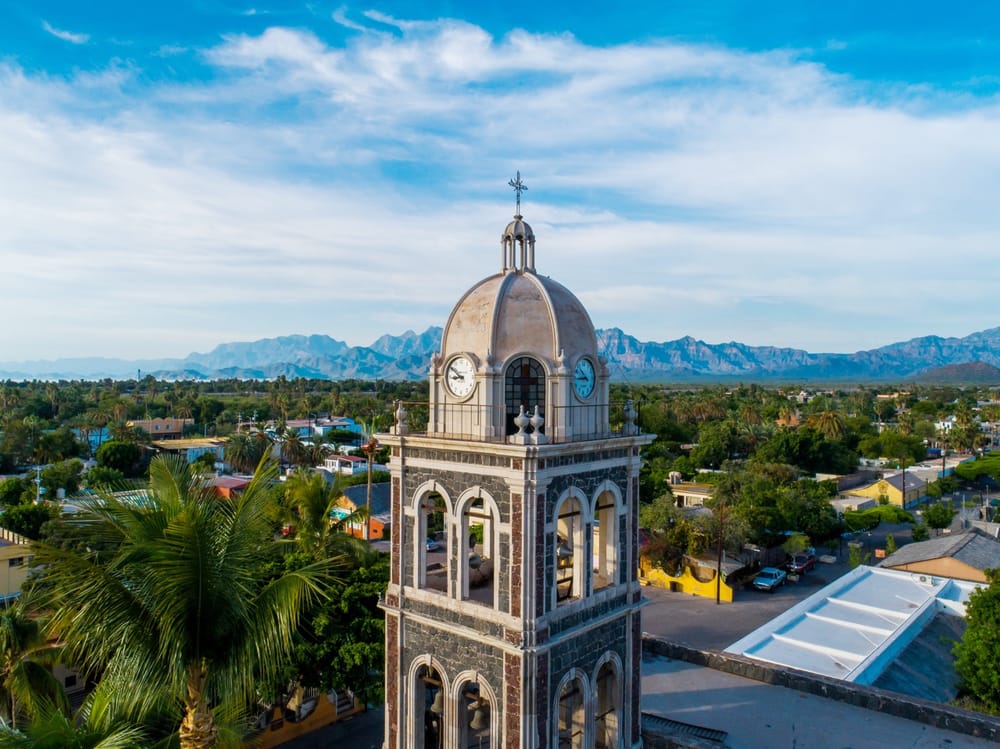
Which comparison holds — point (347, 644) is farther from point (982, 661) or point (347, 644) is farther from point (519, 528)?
point (982, 661)

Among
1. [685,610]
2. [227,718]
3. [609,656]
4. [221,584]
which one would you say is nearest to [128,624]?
[221,584]

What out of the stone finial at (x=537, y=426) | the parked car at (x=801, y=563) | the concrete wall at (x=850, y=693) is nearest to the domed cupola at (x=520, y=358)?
the stone finial at (x=537, y=426)

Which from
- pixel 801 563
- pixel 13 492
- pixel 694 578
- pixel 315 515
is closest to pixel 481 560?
pixel 315 515

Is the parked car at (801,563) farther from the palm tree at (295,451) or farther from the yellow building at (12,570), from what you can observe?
the yellow building at (12,570)

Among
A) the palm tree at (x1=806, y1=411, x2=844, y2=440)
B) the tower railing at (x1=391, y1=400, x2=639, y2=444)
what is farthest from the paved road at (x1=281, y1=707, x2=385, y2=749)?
the palm tree at (x1=806, y1=411, x2=844, y2=440)

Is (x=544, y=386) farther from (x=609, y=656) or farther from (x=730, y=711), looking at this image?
(x=730, y=711)

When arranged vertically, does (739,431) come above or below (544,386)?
below

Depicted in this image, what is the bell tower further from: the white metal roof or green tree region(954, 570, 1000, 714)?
green tree region(954, 570, 1000, 714)
